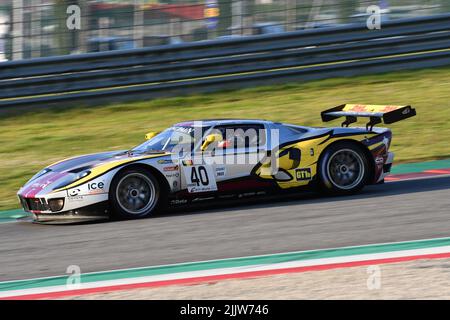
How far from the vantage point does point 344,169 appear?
9.80 meters

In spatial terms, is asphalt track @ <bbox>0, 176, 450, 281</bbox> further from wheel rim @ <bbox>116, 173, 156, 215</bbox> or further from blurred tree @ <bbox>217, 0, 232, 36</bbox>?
blurred tree @ <bbox>217, 0, 232, 36</bbox>

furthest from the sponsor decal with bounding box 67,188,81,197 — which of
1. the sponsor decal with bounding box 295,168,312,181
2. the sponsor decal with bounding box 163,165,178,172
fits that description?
the sponsor decal with bounding box 295,168,312,181

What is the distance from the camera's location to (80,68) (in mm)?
14055

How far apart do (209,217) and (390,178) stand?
10.1 feet

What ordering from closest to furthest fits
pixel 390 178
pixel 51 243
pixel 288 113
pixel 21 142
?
pixel 51 243 → pixel 390 178 → pixel 21 142 → pixel 288 113

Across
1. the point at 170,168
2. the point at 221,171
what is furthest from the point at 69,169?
the point at 221,171

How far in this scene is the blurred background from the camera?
1380 centimetres

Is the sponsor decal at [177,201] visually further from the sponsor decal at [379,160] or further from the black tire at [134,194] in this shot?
the sponsor decal at [379,160]

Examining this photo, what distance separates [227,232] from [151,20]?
23.6ft

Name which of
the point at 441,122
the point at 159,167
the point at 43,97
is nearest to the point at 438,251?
the point at 159,167

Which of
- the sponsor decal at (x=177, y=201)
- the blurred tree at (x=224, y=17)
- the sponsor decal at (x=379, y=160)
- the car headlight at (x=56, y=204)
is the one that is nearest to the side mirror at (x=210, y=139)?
the sponsor decal at (x=177, y=201)

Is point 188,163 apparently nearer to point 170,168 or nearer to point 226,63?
point 170,168

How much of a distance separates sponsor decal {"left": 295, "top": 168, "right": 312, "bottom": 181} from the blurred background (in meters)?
5.70
